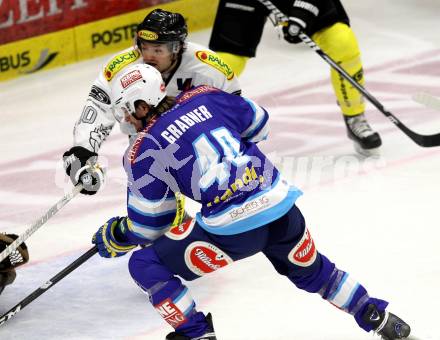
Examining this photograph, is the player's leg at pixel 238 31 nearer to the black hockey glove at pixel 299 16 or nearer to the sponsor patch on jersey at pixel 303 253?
the black hockey glove at pixel 299 16

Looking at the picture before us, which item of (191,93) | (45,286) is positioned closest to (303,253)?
(191,93)

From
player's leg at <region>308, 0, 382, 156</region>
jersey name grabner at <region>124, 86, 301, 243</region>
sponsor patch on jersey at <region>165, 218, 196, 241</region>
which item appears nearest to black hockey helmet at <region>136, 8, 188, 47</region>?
jersey name grabner at <region>124, 86, 301, 243</region>

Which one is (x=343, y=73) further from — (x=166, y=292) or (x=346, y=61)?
(x=166, y=292)

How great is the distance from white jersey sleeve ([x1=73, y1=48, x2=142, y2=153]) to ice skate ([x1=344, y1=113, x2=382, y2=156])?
6.17ft

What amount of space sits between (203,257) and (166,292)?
0.17 metres

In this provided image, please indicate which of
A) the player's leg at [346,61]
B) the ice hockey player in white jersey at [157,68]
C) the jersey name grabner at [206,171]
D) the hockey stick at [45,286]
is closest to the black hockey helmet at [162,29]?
the ice hockey player in white jersey at [157,68]

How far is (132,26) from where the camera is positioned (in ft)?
Result: 27.6

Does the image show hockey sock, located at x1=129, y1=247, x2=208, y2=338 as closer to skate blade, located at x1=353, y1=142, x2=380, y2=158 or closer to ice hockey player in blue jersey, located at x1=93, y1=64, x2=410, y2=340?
ice hockey player in blue jersey, located at x1=93, y1=64, x2=410, y2=340

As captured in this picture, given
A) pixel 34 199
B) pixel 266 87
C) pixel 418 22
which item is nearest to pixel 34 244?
pixel 34 199

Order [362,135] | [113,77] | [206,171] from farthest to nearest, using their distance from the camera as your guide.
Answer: [362,135] < [113,77] < [206,171]

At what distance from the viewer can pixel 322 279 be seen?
4012 millimetres

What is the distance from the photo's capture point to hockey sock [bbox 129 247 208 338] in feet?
12.6

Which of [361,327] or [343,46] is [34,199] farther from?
[361,327]

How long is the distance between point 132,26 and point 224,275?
12.7ft
